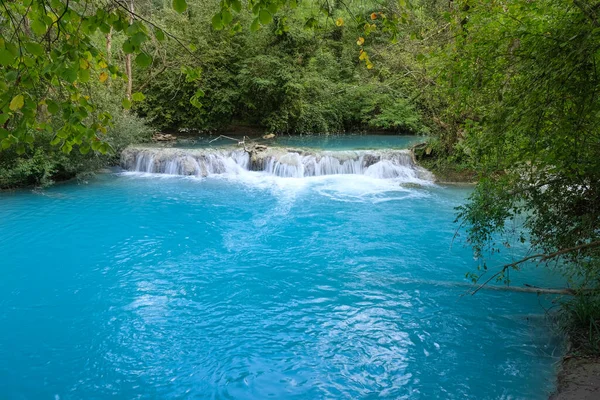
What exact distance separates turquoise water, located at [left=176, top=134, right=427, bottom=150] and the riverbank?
15.9m

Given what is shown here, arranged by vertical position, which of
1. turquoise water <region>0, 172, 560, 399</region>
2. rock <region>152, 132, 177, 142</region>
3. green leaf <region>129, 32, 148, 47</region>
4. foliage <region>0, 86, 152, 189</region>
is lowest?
turquoise water <region>0, 172, 560, 399</region>

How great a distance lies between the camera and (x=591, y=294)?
468 centimetres

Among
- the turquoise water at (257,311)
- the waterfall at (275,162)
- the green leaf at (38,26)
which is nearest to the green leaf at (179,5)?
the green leaf at (38,26)

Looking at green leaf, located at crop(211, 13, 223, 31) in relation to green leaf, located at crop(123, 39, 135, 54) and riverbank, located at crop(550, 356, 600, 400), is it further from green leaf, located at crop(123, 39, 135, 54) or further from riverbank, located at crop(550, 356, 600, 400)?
riverbank, located at crop(550, 356, 600, 400)

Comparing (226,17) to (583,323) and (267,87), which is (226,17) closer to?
(583,323)

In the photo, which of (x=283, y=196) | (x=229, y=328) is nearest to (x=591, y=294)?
A: (x=229, y=328)

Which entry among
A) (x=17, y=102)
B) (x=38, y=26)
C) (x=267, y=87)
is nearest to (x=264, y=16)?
(x=38, y=26)

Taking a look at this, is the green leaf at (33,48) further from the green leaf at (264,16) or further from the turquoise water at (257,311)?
the turquoise water at (257,311)

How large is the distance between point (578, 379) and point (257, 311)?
3.92 meters

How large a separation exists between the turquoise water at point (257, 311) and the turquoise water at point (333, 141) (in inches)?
401

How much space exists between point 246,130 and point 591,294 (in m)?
22.1

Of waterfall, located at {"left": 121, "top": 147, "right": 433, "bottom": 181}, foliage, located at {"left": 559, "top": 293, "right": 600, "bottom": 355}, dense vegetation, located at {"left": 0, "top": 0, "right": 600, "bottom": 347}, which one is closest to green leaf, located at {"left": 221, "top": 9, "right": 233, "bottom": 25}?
dense vegetation, located at {"left": 0, "top": 0, "right": 600, "bottom": 347}

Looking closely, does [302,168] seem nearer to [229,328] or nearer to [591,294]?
[229,328]

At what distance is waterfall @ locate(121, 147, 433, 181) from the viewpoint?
15664 mm
